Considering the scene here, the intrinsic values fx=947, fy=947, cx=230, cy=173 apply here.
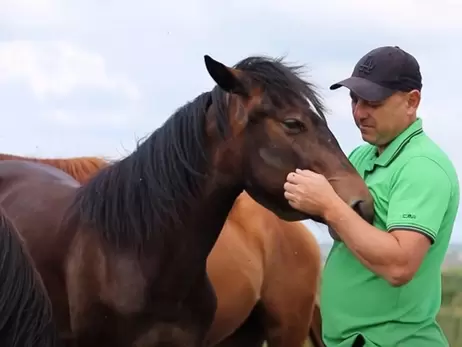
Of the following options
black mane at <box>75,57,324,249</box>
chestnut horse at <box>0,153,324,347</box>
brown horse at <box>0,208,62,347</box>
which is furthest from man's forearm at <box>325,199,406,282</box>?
chestnut horse at <box>0,153,324,347</box>

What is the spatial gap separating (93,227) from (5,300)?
182cm

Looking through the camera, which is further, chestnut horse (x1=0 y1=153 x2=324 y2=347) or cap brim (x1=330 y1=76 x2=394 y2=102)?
chestnut horse (x1=0 y1=153 x2=324 y2=347)

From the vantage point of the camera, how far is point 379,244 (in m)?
3.04

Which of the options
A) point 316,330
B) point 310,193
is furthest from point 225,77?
point 316,330

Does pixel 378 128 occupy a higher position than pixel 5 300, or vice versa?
pixel 378 128

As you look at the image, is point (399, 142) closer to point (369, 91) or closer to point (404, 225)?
point (369, 91)

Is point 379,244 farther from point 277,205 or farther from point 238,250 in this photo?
point 238,250

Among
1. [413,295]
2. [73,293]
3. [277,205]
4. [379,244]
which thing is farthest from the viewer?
[73,293]

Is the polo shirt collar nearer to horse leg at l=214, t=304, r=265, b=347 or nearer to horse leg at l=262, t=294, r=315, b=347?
horse leg at l=262, t=294, r=315, b=347

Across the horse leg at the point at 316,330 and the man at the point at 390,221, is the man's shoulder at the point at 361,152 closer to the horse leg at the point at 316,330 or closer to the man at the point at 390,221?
the man at the point at 390,221

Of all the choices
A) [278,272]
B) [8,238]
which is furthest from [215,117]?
[278,272]

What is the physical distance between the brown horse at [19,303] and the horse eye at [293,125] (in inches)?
61.8

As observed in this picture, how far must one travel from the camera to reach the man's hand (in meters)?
3.17

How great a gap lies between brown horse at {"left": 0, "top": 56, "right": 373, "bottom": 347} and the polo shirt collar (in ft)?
1.80
